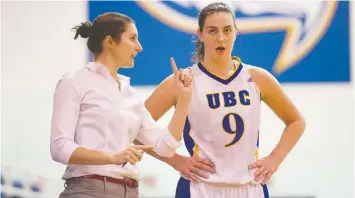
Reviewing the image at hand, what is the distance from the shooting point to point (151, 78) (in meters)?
4.87

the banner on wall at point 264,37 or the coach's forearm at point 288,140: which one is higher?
the banner on wall at point 264,37

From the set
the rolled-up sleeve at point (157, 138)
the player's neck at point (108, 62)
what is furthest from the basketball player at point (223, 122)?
the player's neck at point (108, 62)

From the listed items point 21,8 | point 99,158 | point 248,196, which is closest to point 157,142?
point 99,158

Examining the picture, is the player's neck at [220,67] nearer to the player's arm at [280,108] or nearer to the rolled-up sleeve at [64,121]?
the player's arm at [280,108]

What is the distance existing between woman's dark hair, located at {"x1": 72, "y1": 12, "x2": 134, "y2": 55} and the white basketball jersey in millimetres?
579

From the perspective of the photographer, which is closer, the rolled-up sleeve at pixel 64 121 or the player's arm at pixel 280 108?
the rolled-up sleeve at pixel 64 121

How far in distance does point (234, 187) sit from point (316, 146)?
1.79 m

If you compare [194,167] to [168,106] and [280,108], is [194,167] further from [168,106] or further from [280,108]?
[280,108]

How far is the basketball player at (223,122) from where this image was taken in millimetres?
3166

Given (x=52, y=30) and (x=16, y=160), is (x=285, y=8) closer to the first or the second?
(x=52, y=30)

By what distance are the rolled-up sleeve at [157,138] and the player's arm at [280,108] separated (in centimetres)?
66

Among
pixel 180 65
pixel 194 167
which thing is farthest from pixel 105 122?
pixel 180 65

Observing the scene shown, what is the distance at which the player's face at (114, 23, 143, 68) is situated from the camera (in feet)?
9.25

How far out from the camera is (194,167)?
3.17 metres
